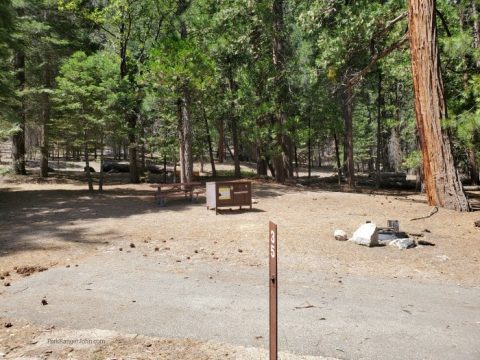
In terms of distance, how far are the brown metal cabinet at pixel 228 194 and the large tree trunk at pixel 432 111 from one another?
20.3 feet

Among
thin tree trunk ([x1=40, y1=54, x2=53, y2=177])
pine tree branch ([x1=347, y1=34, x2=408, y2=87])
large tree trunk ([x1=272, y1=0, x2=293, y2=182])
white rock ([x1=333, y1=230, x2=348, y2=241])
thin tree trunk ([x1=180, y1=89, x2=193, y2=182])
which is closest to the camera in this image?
white rock ([x1=333, y1=230, x2=348, y2=241])

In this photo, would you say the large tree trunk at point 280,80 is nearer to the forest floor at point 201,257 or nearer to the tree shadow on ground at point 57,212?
the forest floor at point 201,257

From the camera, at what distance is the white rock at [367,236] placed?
9.20 meters

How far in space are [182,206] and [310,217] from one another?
17.8 ft

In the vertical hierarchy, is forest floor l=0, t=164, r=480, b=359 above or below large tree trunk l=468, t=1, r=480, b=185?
below

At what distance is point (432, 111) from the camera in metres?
12.7

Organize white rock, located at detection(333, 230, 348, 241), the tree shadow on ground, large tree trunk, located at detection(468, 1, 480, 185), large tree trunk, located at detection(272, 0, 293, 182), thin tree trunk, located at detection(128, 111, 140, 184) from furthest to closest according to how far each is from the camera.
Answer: thin tree trunk, located at detection(128, 111, 140, 184)
large tree trunk, located at detection(272, 0, 293, 182)
large tree trunk, located at detection(468, 1, 480, 185)
the tree shadow on ground
white rock, located at detection(333, 230, 348, 241)

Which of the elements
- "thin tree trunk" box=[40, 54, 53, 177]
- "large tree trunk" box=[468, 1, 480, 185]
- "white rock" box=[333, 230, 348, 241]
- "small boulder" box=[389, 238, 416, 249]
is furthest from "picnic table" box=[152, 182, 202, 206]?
"large tree trunk" box=[468, 1, 480, 185]

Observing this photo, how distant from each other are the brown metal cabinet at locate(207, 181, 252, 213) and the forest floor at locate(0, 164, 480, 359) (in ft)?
1.28

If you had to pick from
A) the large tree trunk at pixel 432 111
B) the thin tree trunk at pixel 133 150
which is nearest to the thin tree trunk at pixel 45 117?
the thin tree trunk at pixel 133 150

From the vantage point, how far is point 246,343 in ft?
15.1

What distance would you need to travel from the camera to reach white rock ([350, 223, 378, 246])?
920cm

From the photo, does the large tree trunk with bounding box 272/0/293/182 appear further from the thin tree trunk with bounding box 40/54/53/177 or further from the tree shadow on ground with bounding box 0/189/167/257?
the thin tree trunk with bounding box 40/54/53/177

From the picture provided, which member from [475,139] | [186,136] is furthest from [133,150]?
[475,139]
